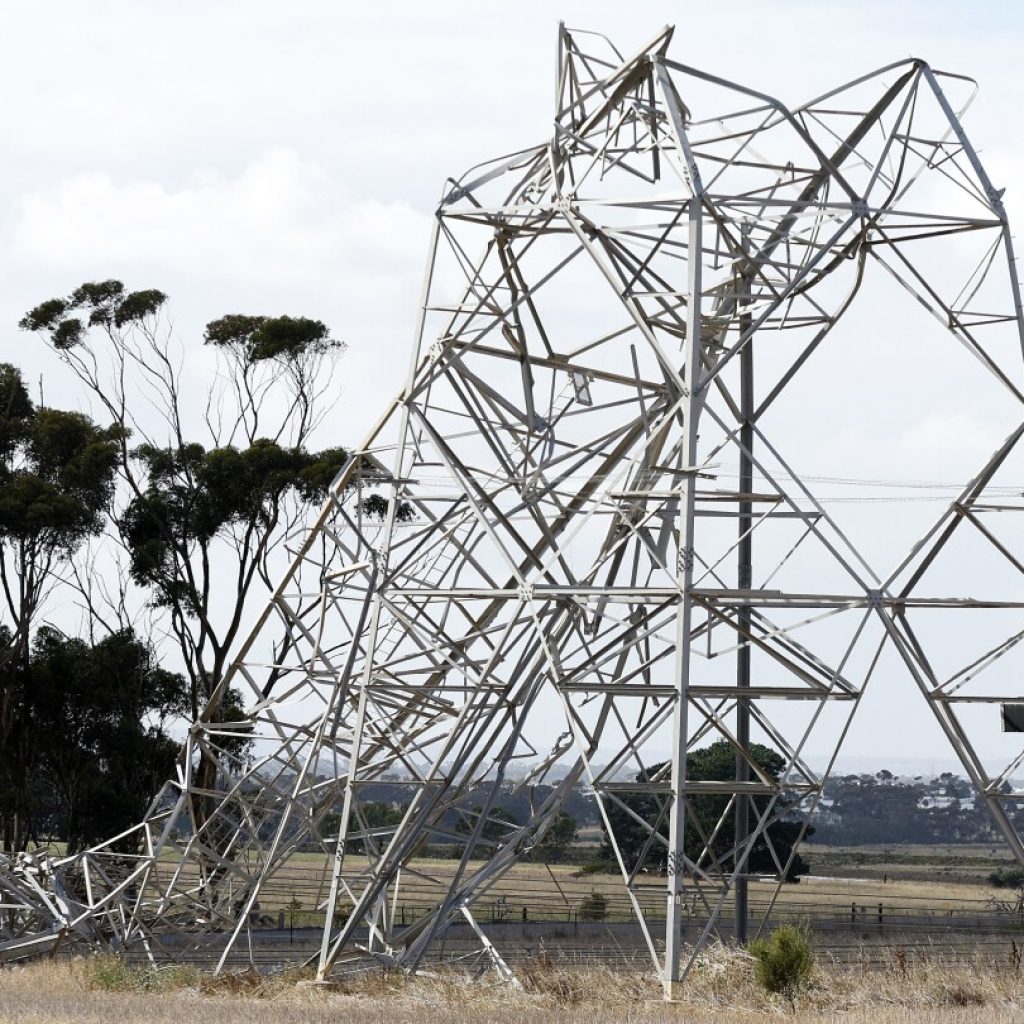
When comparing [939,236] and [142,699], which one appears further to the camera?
[142,699]

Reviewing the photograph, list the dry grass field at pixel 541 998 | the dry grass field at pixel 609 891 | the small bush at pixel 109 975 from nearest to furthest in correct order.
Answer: the dry grass field at pixel 541 998 < the small bush at pixel 109 975 < the dry grass field at pixel 609 891

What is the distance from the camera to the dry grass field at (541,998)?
1942 centimetres

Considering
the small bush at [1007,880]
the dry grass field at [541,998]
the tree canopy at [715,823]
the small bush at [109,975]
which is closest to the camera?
the dry grass field at [541,998]

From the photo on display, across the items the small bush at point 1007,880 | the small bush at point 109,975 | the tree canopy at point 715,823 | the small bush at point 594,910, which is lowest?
the small bush at point 1007,880

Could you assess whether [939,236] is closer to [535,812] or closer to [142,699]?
[535,812]

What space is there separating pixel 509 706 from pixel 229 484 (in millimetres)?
35652

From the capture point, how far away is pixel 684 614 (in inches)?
845

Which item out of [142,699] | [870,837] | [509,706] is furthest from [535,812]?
[870,837]

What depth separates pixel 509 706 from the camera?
26906 mm

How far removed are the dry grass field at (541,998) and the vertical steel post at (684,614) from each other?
0.95 m

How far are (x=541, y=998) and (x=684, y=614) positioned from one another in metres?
5.00

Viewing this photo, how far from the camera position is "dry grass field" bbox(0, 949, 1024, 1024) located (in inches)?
765

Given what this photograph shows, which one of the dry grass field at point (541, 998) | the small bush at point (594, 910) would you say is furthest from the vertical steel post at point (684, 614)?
the small bush at point (594, 910)

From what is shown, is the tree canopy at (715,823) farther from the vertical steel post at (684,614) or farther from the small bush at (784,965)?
the vertical steel post at (684,614)
